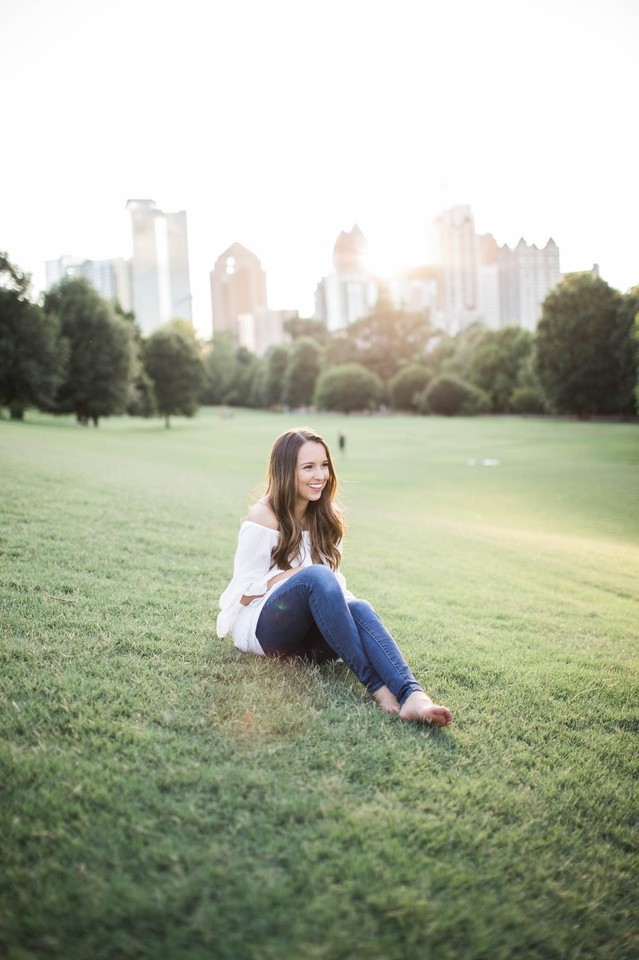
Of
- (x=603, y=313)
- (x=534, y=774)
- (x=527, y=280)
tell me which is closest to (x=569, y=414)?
(x=603, y=313)

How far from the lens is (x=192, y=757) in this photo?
300cm

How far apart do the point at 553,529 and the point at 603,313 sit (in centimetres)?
3532

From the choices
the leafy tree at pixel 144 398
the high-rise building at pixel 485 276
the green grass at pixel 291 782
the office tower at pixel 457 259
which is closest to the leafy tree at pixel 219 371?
the high-rise building at pixel 485 276

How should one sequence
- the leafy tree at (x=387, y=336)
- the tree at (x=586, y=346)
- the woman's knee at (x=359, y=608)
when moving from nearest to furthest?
1. the woman's knee at (x=359, y=608)
2. the tree at (x=586, y=346)
3. the leafy tree at (x=387, y=336)

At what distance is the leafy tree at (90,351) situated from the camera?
1592 inches

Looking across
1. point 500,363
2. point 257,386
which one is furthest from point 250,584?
point 257,386

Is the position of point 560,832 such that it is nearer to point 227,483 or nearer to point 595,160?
point 227,483

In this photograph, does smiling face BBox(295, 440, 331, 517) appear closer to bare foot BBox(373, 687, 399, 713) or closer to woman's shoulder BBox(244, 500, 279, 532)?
woman's shoulder BBox(244, 500, 279, 532)

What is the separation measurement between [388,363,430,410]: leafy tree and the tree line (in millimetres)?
117

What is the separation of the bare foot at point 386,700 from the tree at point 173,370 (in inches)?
2049

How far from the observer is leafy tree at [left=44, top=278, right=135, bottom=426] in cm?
4044

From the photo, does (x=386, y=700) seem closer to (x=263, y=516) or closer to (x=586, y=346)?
(x=263, y=516)

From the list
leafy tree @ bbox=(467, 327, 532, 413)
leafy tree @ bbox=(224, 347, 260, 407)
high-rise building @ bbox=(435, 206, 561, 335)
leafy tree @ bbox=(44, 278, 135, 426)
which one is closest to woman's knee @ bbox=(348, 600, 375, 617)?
leafy tree @ bbox=(44, 278, 135, 426)

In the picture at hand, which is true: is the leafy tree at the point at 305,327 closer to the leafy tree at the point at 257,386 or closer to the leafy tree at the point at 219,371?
the leafy tree at the point at 219,371
